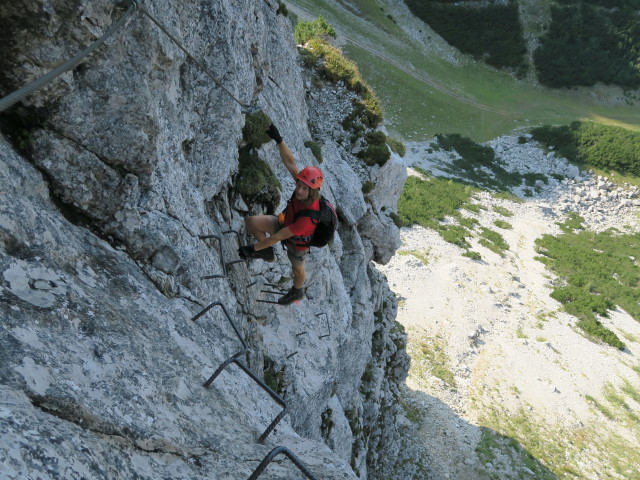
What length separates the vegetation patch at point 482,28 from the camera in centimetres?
7631

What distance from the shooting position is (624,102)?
77312 mm

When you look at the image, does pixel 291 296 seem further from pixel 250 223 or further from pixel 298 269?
pixel 250 223

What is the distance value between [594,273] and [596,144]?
30.0 m

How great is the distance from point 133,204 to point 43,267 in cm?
182

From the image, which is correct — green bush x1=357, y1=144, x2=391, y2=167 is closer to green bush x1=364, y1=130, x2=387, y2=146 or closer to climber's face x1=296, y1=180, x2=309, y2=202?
green bush x1=364, y1=130, x2=387, y2=146

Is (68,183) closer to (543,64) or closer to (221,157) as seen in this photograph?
(221,157)

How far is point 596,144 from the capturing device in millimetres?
64250

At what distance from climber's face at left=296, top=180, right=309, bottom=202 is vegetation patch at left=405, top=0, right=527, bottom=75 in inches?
3161

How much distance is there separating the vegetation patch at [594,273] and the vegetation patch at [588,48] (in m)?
37.3

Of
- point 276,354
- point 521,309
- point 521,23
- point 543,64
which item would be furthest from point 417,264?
point 521,23

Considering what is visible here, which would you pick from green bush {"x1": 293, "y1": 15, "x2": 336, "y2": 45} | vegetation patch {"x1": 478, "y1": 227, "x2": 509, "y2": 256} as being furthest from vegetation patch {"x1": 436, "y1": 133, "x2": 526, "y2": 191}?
green bush {"x1": 293, "y1": 15, "x2": 336, "y2": 45}

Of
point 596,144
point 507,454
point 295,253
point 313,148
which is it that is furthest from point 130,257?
point 596,144

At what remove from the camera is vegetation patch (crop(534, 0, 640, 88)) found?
76250 millimetres

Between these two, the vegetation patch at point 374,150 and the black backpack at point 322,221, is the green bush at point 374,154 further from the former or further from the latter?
the black backpack at point 322,221
